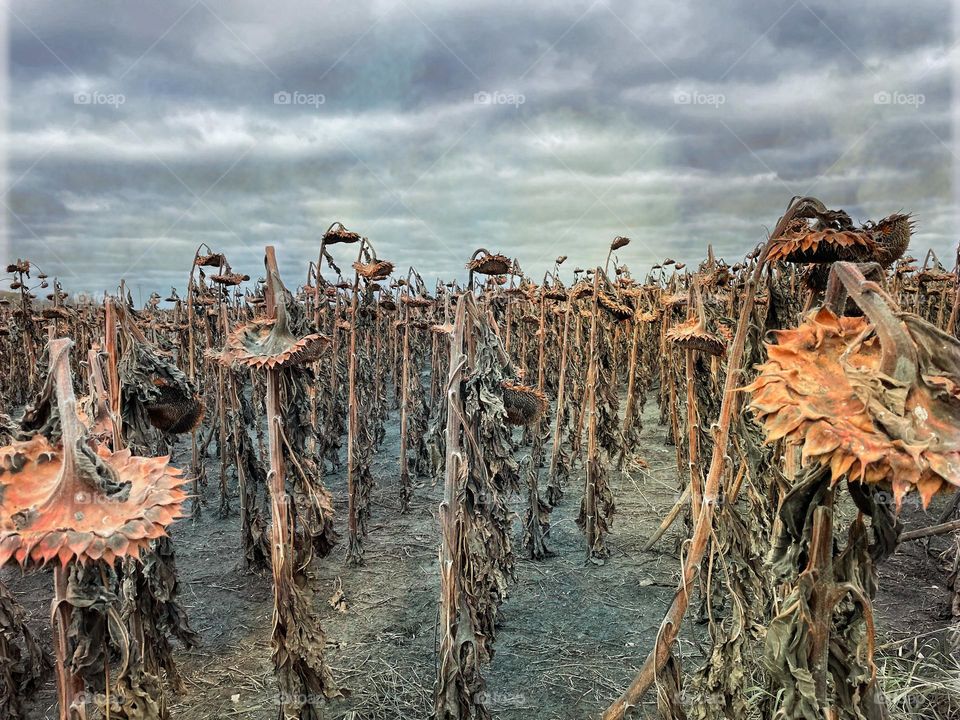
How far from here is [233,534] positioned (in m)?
6.91

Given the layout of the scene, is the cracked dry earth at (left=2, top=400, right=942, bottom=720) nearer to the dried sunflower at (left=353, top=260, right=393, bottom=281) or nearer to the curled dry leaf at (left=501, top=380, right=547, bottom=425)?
the curled dry leaf at (left=501, top=380, right=547, bottom=425)

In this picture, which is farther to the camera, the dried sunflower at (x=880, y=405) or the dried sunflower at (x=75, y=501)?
the dried sunflower at (x=75, y=501)

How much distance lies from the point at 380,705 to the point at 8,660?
233 centimetres

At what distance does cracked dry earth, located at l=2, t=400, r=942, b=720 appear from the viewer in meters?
3.95

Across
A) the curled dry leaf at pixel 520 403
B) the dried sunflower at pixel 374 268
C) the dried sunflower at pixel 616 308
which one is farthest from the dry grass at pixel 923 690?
the dried sunflower at pixel 374 268

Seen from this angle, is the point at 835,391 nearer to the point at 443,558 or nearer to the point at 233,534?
the point at 443,558

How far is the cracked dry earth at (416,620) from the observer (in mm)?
3953

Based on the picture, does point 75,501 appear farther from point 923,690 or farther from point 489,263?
point 923,690

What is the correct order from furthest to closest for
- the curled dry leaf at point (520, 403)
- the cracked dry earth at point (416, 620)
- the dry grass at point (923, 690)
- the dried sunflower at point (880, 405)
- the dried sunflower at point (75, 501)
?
the cracked dry earth at point (416, 620), the curled dry leaf at point (520, 403), the dry grass at point (923, 690), the dried sunflower at point (75, 501), the dried sunflower at point (880, 405)

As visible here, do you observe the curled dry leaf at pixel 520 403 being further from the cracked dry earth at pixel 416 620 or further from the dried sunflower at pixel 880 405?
the dried sunflower at pixel 880 405

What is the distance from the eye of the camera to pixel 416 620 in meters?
4.96

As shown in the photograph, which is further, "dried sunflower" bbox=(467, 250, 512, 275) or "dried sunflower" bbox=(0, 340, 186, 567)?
"dried sunflower" bbox=(467, 250, 512, 275)

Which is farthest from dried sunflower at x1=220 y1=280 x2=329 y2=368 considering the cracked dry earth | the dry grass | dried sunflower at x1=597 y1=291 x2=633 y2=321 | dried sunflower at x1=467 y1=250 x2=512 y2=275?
the dry grass

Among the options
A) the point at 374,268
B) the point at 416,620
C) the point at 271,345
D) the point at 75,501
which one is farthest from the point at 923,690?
the point at 374,268
